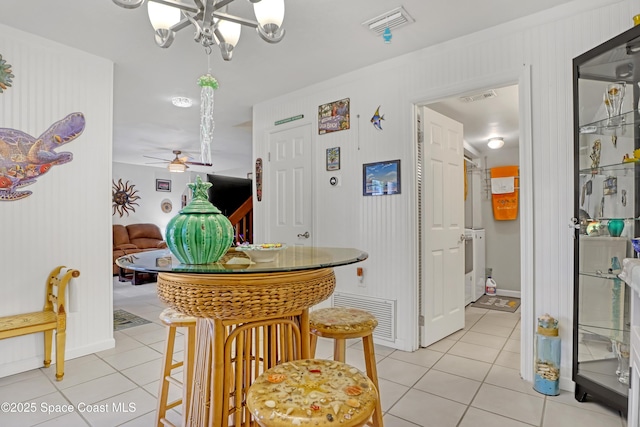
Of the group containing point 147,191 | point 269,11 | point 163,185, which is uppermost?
point 269,11

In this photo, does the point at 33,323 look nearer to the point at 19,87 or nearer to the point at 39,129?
the point at 39,129

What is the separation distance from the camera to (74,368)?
8.03ft

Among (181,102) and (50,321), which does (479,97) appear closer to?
(181,102)

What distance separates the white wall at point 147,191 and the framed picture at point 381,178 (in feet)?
18.5

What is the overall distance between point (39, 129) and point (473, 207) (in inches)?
192

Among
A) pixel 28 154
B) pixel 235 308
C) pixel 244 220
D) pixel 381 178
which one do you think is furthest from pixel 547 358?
pixel 28 154

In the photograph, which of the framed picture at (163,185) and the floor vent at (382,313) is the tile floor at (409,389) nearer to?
the floor vent at (382,313)

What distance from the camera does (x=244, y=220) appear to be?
436cm

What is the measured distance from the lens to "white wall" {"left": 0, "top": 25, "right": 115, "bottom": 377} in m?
2.39

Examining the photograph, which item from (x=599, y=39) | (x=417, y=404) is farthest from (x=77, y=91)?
(x=599, y=39)

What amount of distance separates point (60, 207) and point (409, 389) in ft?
9.22

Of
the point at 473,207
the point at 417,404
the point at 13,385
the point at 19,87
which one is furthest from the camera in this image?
the point at 473,207

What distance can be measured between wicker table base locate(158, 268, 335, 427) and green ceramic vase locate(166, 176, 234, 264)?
0.07 meters

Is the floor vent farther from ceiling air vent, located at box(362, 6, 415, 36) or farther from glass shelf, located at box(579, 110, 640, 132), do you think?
ceiling air vent, located at box(362, 6, 415, 36)
